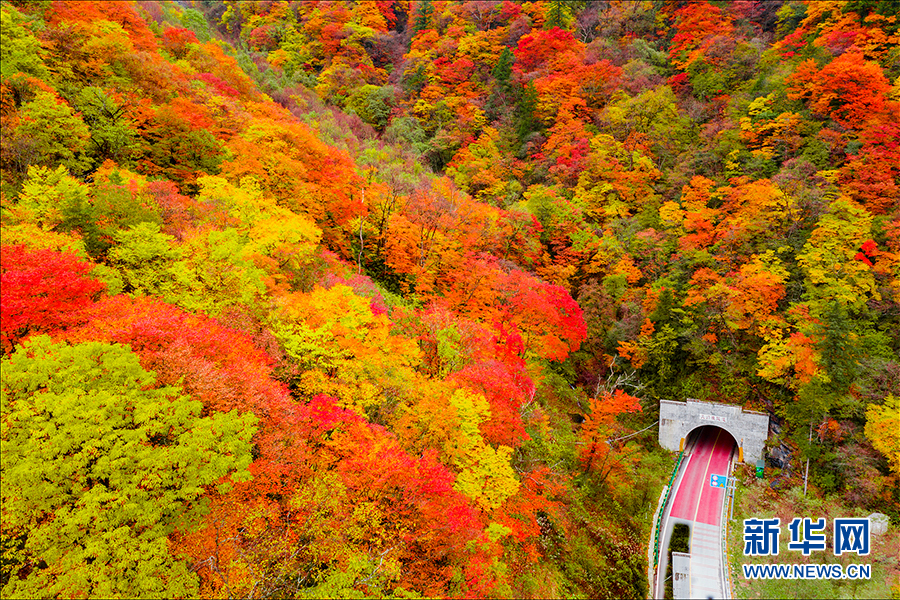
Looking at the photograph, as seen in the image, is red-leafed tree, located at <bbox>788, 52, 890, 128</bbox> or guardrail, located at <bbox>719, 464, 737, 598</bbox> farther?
red-leafed tree, located at <bbox>788, 52, 890, 128</bbox>

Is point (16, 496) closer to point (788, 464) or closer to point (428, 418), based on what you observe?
point (428, 418)

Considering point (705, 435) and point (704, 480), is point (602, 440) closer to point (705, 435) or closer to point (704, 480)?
point (704, 480)

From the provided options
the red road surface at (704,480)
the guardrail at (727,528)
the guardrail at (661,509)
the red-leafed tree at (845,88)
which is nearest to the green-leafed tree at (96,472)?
the guardrail at (661,509)

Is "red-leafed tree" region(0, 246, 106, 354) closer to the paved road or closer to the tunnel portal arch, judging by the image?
the paved road

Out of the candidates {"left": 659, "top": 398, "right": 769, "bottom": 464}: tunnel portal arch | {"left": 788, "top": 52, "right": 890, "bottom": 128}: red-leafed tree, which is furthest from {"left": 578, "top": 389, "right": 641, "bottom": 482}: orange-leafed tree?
{"left": 788, "top": 52, "right": 890, "bottom": 128}: red-leafed tree

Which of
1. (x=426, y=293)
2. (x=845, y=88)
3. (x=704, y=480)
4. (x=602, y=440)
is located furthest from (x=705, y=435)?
(x=845, y=88)

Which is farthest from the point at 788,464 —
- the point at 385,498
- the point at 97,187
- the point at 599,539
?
the point at 97,187

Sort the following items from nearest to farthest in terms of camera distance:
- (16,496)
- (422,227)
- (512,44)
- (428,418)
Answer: (16,496), (428,418), (422,227), (512,44)
